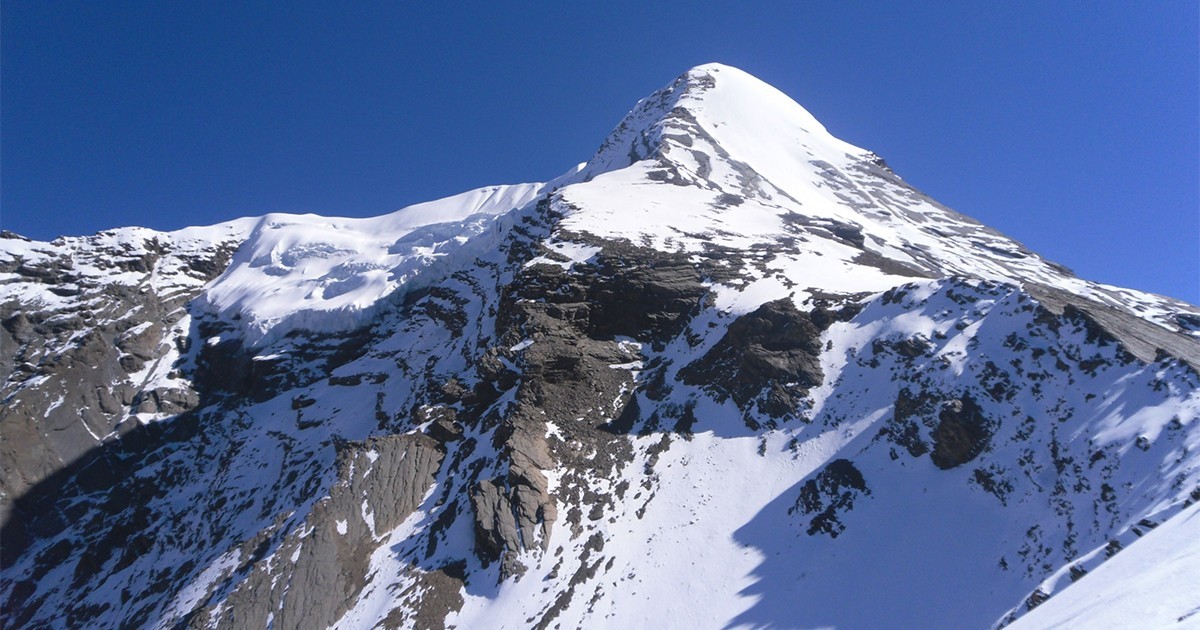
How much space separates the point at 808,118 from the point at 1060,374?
91154mm

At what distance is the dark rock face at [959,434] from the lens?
26.4m

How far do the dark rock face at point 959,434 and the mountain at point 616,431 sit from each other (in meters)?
0.12

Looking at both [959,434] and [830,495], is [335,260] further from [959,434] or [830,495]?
[959,434]

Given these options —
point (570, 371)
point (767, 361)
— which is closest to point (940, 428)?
point (767, 361)

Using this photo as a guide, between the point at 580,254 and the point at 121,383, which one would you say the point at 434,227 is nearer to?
the point at 121,383

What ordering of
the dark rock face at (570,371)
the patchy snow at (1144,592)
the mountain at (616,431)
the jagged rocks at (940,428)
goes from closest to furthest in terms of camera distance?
the patchy snow at (1144,592)
the mountain at (616,431)
the jagged rocks at (940,428)
the dark rock face at (570,371)

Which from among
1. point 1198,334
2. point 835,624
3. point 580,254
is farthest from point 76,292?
point 1198,334

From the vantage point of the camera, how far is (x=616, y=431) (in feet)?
117

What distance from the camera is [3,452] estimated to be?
175 feet

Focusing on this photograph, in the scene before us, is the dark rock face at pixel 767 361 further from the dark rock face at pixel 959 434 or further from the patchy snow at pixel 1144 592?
the patchy snow at pixel 1144 592

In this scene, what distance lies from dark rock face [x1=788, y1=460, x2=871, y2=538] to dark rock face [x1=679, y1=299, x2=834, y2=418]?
4.64m

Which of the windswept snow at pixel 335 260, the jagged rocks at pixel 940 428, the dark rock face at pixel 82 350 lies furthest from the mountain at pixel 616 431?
the windswept snow at pixel 335 260

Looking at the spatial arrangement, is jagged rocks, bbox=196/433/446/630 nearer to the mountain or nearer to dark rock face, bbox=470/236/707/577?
the mountain

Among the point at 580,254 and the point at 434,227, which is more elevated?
the point at 434,227
